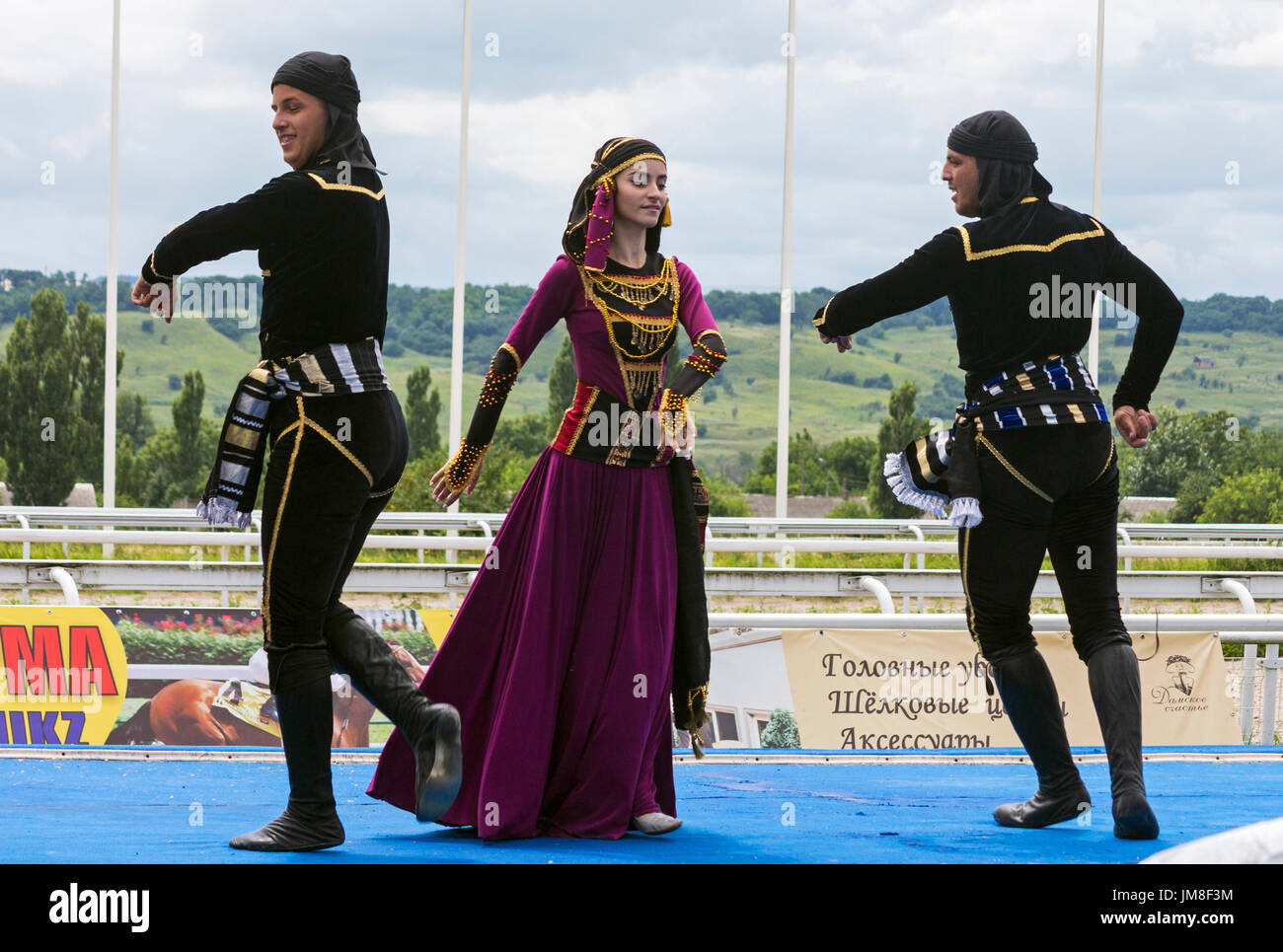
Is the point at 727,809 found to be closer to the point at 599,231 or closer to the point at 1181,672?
the point at 599,231

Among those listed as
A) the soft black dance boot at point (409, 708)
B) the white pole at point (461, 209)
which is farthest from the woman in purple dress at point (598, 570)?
the white pole at point (461, 209)

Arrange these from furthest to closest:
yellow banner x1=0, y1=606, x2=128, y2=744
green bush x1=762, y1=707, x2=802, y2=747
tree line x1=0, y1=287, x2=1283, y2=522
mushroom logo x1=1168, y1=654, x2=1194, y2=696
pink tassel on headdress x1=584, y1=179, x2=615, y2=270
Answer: tree line x1=0, y1=287, x2=1283, y2=522 → mushroom logo x1=1168, y1=654, x2=1194, y2=696 → green bush x1=762, y1=707, x2=802, y2=747 → yellow banner x1=0, y1=606, x2=128, y2=744 → pink tassel on headdress x1=584, y1=179, x2=615, y2=270

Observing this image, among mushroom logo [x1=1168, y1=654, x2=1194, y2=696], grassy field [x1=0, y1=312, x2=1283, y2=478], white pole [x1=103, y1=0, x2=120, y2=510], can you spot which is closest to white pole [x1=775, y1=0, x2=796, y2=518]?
white pole [x1=103, y1=0, x2=120, y2=510]

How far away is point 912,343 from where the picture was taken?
176750 mm

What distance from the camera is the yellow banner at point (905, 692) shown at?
7.14m

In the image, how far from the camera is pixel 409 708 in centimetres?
396

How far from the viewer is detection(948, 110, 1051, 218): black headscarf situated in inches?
179

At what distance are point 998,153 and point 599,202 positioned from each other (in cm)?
125

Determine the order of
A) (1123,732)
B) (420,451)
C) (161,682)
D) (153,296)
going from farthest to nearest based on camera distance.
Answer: (420,451)
(161,682)
(1123,732)
(153,296)

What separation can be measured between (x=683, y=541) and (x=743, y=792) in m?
1.21

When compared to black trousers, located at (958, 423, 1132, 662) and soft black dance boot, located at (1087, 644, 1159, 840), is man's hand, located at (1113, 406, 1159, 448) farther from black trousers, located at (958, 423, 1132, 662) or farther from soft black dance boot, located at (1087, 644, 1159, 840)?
soft black dance boot, located at (1087, 644, 1159, 840)

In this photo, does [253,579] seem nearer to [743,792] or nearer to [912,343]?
[743,792]

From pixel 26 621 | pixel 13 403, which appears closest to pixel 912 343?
pixel 13 403

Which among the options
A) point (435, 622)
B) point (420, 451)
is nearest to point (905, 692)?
point (435, 622)
